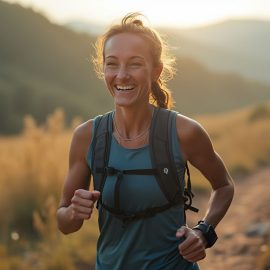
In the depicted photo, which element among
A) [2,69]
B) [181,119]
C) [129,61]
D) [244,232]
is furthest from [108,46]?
[2,69]

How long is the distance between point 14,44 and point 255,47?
432ft

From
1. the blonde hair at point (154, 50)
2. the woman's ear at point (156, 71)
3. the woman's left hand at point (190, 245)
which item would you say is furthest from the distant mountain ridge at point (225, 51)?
the woman's left hand at point (190, 245)

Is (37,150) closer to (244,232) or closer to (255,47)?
(244,232)

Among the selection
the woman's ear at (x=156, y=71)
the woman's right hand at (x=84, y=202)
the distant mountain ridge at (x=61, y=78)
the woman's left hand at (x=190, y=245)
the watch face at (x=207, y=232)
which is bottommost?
the woman's left hand at (x=190, y=245)

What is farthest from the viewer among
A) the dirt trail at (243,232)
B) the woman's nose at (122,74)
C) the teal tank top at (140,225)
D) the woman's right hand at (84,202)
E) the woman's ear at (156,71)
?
the dirt trail at (243,232)

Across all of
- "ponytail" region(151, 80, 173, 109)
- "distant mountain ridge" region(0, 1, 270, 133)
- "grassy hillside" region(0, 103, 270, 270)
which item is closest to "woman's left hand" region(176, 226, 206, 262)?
"ponytail" region(151, 80, 173, 109)

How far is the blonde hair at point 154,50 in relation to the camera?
2703mm

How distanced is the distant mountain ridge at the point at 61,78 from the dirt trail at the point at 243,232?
48.9 meters

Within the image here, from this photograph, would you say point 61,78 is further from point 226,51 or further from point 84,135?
point 226,51

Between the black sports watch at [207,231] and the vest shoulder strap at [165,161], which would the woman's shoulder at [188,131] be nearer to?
the vest shoulder strap at [165,161]

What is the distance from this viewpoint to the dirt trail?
6.61m

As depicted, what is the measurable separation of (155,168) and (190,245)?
34cm

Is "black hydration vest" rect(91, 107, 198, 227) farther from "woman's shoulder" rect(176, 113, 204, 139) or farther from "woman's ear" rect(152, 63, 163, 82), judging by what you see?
"woman's ear" rect(152, 63, 163, 82)

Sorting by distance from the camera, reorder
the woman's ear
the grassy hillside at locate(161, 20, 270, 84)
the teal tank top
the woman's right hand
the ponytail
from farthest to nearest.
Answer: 1. the grassy hillside at locate(161, 20, 270, 84)
2. the ponytail
3. the woman's ear
4. the teal tank top
5. the woman's right hand
